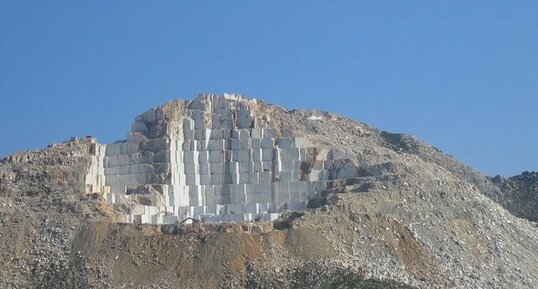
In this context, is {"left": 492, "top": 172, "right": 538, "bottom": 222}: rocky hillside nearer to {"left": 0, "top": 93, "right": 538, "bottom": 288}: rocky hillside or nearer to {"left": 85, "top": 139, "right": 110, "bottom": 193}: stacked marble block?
{"left": 0, "top": 93, "right": 538, "bottom": 288}: rocky hillside

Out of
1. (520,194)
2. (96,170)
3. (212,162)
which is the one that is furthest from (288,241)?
(520,194)

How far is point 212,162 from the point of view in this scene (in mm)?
64562

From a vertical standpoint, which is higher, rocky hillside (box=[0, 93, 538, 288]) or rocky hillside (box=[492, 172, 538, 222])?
rocky hillside (box=[492, 172, 538, 222])

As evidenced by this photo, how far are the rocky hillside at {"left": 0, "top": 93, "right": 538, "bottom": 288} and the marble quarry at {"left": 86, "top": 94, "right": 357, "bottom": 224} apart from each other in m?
1.97

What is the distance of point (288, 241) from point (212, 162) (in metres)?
12.5

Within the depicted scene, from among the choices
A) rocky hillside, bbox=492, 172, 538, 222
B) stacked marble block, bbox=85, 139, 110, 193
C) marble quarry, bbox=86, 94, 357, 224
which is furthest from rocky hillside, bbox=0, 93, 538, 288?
rocky hillside, bbox=492, 172, 538, 222

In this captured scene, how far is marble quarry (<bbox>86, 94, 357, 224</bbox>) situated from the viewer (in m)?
62.6

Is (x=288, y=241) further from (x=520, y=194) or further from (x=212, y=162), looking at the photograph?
(x=520, y=194)

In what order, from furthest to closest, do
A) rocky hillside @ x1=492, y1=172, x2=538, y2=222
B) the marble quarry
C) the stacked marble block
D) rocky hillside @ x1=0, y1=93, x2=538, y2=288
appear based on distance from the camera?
rocky hillside @ x1=492, y1=172, x2=538, y2=222
the marble quarry
the stacked marble block
rocky hillside @ x1=0, y1=93, x2=538, y2=288

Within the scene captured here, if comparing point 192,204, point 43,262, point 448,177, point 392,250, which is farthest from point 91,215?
point 448,177

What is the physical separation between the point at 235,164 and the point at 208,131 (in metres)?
2.18

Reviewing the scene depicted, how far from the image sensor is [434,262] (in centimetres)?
5384

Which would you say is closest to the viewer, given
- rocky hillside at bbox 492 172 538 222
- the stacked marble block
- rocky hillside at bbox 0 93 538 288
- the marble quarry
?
rocky hillside at bbox 0 93 538 288

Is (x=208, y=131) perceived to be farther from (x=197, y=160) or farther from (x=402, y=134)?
(x=402, y=134)
